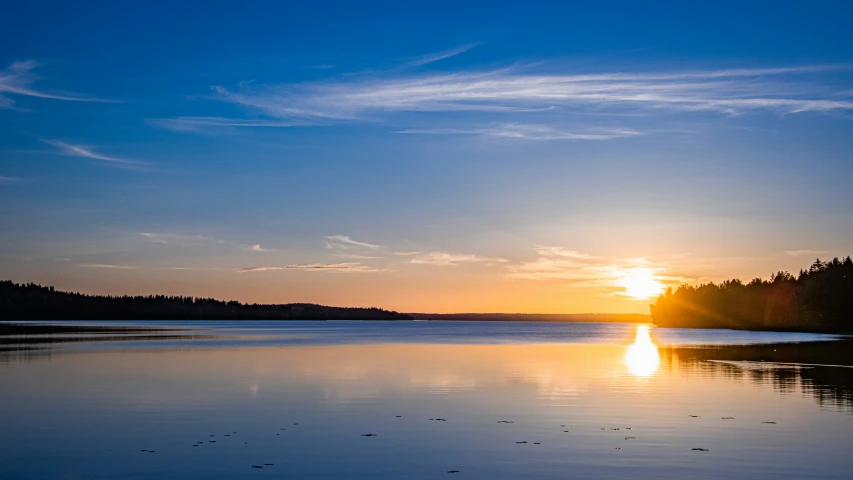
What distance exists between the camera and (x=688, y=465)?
1962 cm

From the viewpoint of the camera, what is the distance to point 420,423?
26.9 metres

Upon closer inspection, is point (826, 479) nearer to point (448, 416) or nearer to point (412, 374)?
point (448, 416)

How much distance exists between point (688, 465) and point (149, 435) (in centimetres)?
1581

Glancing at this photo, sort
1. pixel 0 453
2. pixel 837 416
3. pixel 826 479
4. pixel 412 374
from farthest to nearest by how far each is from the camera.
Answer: pixel 412 374 < pixel 837 416 < pixel 0 453 < pixel 826 479

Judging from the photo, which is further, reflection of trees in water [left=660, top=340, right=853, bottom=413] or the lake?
reflection of trees in water [left=660, top=340, right=853, bottom=413]

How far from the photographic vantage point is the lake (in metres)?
19.5

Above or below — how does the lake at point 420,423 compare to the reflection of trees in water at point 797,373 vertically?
below

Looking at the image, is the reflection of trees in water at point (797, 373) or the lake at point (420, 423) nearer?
the lake at point (420, 423)

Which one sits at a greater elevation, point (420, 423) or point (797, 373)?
point (797, 373)

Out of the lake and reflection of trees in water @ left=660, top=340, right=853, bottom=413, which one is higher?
reflection of trees in water @ left=660, top=340, right=853, bottom=413

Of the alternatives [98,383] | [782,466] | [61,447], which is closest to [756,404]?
[782,466]

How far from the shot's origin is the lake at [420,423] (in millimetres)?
19500

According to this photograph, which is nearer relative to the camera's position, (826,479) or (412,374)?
(826,479)

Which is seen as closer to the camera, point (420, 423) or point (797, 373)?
point (420, 423)
